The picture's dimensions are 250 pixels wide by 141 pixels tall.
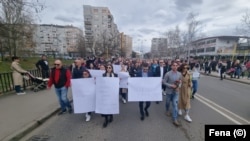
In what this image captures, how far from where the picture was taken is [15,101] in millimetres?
6957

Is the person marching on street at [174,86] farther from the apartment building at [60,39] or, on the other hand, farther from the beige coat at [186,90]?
the apartment building at [60,39]

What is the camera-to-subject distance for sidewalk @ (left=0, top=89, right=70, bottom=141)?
4.30 meters

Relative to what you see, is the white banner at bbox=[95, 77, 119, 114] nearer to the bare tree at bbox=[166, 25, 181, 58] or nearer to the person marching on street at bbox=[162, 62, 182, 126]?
the person marching on street at bbox=[162, 62, 182, 126]

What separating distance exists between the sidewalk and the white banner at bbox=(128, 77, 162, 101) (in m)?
2.92

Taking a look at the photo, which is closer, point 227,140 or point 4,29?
point 227,140

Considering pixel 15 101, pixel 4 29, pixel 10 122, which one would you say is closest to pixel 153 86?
pixel 10 122

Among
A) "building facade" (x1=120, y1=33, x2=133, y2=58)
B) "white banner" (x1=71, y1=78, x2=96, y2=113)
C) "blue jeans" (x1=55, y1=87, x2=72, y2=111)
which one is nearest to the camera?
"white banner" (x1=71, y1=78, x2=96, y2=113)

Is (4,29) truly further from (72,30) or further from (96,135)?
(72,30)

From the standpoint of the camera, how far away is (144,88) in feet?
17.4

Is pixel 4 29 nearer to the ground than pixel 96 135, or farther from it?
farther from it

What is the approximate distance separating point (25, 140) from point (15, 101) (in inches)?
143

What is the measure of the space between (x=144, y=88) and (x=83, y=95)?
1930mm

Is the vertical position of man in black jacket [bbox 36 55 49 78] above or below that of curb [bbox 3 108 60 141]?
above

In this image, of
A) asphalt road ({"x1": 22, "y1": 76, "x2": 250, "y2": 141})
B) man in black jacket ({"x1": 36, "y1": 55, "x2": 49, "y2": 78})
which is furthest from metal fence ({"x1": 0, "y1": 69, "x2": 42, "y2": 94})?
asphalt road ({"x1": 22, "y1": 76, "x2": 250, "y2": 141})
